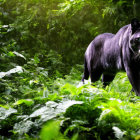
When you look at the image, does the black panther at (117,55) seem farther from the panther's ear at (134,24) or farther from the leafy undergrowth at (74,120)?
the leafy undergrowth at (74,120)

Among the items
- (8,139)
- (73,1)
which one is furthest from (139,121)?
(73,1)

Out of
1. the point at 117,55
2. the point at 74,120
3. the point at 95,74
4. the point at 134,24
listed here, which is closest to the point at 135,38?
the point at 134,24

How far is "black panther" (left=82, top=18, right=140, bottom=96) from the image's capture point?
3367 millimetres

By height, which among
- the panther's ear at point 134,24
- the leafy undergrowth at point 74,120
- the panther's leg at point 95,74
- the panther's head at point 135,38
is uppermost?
the panther's ear at point 134,24

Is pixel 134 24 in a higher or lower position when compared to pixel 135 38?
higher

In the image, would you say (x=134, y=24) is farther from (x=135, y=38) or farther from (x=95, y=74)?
(x=95, y=74)

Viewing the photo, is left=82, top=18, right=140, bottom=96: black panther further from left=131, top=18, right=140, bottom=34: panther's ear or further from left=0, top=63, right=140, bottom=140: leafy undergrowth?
left=0, top=63, right=140, bottom=140: leafy undergrowth

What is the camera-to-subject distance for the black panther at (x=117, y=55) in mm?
3367

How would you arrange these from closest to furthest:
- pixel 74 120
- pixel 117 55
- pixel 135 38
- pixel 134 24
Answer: pixel 74 120
pixel 135 38
pixel 134 24
pixel 117 55

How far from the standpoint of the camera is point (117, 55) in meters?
3.94

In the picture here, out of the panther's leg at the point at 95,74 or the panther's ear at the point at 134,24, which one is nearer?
the panther's ear at the point at 134,24

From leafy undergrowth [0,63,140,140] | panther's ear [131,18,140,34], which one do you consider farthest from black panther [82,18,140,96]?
leafy undergrowth [0,63,140,140]

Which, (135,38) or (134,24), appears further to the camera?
(134,24)

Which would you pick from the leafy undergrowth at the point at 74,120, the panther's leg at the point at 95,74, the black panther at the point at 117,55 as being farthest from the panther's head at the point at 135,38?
the panther's leg at the point at 95,74
